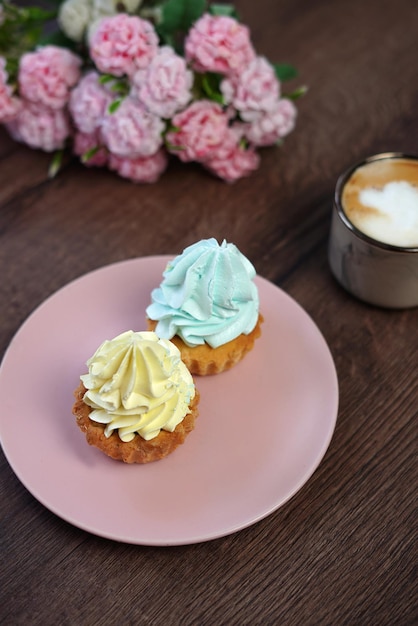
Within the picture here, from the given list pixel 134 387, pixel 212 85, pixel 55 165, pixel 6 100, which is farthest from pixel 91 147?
pixel 134 387

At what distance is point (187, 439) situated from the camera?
52.4 inches

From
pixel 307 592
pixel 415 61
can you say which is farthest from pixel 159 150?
pixel 307 592

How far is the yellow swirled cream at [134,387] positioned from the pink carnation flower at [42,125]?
797mm

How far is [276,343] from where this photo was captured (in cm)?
147

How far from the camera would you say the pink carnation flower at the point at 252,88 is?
169cm

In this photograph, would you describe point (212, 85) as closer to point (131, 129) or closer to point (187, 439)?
point (131, 129)

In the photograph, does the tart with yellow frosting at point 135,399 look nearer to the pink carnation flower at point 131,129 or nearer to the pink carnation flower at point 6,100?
the pink carnation flower at point 131,129

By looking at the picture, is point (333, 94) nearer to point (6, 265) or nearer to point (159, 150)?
point (159, 150)

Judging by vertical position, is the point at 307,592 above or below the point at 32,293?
below

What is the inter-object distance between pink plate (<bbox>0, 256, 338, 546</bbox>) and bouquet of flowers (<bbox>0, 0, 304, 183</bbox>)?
36 cm

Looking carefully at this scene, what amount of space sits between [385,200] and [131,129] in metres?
0.60

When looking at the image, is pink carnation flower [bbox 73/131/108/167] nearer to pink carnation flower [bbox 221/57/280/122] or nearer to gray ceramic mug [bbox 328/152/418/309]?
pink carnation flower [bbox 221/57/280/122]

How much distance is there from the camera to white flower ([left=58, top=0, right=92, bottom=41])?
1788mm

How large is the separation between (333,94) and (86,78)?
0.74 m
